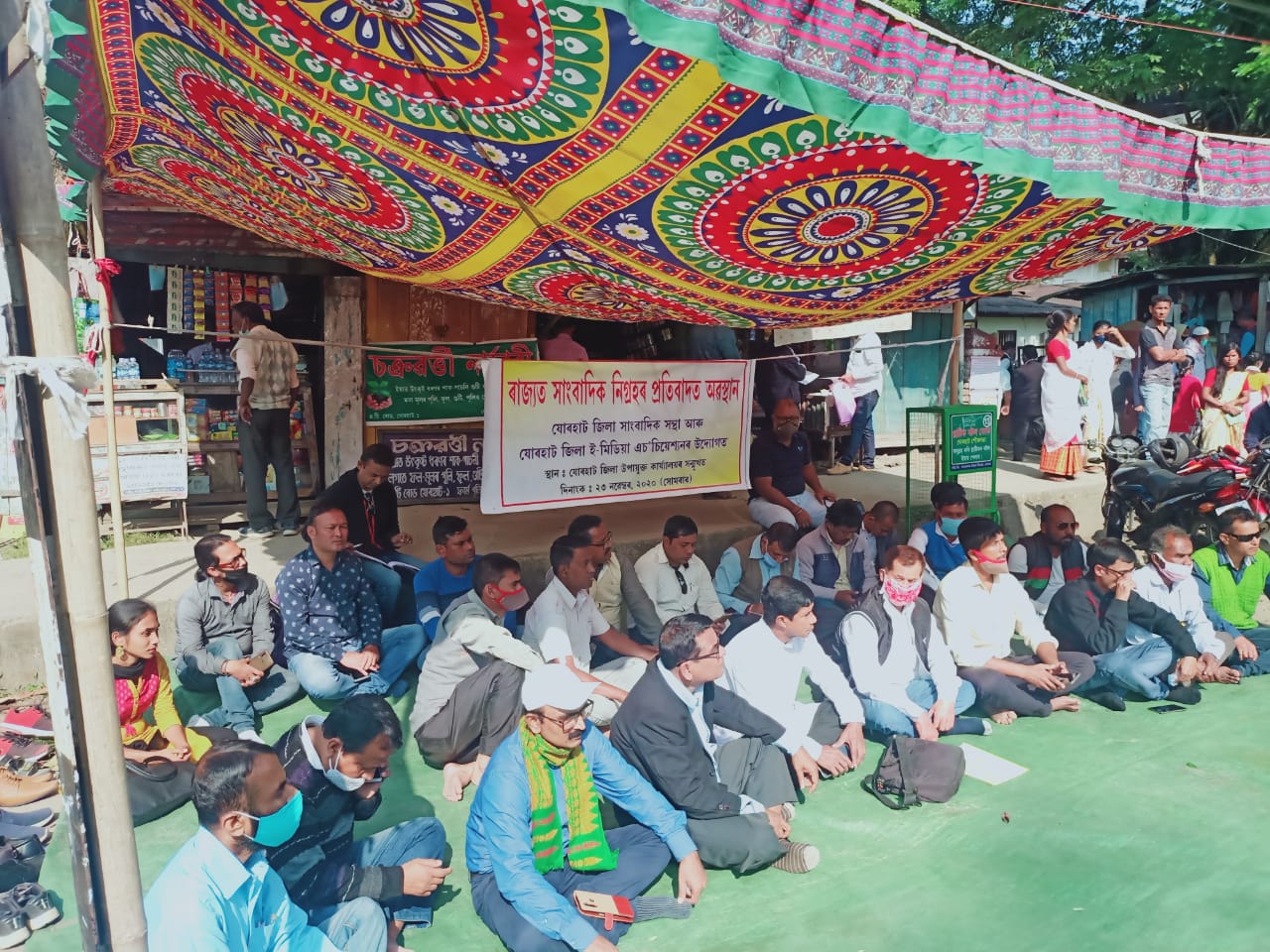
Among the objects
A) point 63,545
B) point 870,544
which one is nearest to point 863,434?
point 870,544

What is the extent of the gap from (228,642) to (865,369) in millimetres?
7309

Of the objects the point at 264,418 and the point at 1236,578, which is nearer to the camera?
the point at 1236,578

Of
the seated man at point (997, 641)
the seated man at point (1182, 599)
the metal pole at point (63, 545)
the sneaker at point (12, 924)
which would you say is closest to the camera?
the metal pole at point (63, 545)

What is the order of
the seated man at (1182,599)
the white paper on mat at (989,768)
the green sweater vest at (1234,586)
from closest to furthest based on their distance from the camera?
1. the white paper on mat at (989,768)
2. the seated man at (1182,599)
3. the green sweater vest at (1234,586)

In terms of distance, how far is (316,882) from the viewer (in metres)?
3.01

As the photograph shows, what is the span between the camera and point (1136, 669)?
17.1 ft

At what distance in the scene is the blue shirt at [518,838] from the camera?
300cm

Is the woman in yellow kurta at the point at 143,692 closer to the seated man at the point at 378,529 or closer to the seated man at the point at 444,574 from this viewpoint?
the seated man at the point at 444,574

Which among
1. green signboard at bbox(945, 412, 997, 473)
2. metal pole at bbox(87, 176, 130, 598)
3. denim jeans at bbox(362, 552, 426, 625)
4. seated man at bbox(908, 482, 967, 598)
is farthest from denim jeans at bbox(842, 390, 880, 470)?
metal pole at bbox(87, 176, 130, 598)

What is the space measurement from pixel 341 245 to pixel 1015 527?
6.69 metres

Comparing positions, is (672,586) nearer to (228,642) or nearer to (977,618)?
(977,618)

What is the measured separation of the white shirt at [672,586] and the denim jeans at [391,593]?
4.63ft

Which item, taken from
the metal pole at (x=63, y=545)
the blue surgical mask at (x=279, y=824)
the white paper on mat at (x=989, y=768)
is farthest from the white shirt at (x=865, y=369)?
the metal pole at (x=63, y=545)

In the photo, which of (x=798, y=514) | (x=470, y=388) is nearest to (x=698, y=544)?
(x=798, y=514)
